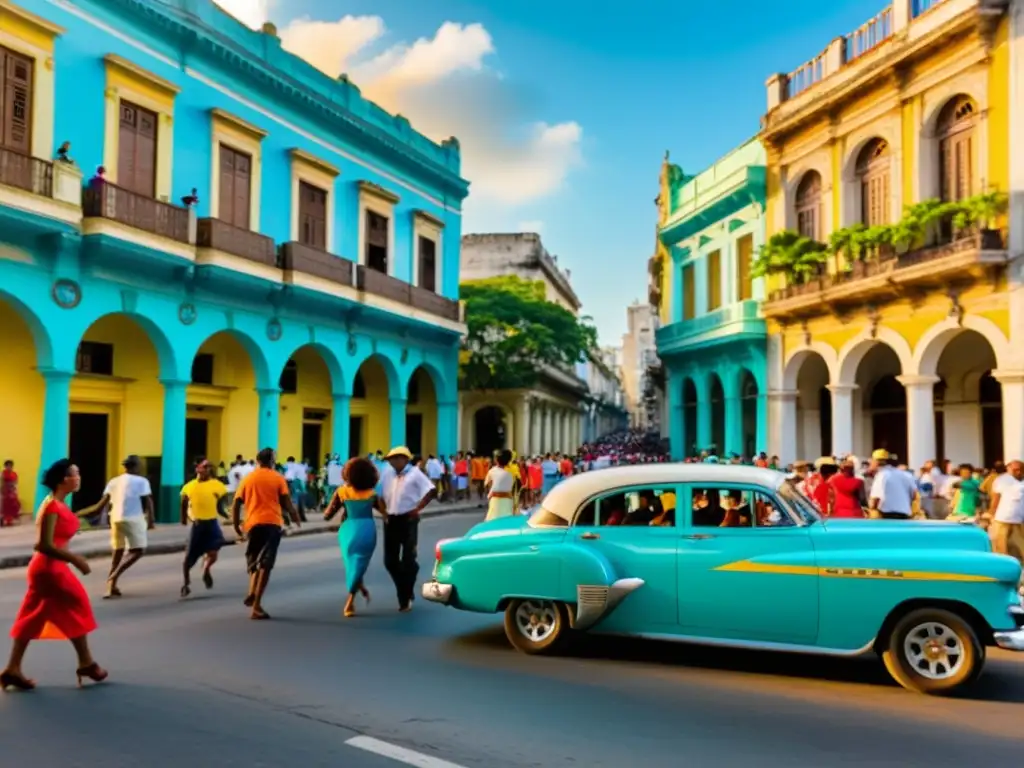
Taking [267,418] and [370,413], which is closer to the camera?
[267,418]

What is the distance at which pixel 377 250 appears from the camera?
82.6 feet

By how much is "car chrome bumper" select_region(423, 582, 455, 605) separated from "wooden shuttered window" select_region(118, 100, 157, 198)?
12107 millimetres

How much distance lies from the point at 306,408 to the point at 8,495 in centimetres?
1021

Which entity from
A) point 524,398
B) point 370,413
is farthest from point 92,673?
point 524,398

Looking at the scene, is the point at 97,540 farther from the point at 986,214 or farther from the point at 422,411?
the point at 422,411

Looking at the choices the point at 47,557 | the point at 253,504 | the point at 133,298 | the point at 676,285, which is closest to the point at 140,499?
the point at 253,504

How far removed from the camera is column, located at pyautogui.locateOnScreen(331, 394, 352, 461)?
23.2m

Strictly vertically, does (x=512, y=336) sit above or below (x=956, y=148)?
below

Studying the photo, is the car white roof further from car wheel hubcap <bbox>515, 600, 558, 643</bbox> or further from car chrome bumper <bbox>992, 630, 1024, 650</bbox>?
car chrome bumper <bbox>992, 630, 1024, 650</bbox>

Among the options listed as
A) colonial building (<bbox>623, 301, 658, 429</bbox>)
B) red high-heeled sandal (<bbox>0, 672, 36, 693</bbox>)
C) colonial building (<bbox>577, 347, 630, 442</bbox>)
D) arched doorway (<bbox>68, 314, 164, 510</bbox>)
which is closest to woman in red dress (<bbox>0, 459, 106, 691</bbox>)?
red high-heeled sandal (<bbox>0, 672, 36, 693</bbox>)

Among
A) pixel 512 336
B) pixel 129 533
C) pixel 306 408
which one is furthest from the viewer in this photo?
pixel 512 336

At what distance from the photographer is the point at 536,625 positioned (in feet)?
23.9

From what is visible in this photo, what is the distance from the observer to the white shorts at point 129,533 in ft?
33.0

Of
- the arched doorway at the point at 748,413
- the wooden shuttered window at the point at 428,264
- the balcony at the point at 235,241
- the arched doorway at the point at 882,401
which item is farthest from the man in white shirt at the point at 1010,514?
the wooden shuttered window at the point at 428,264
